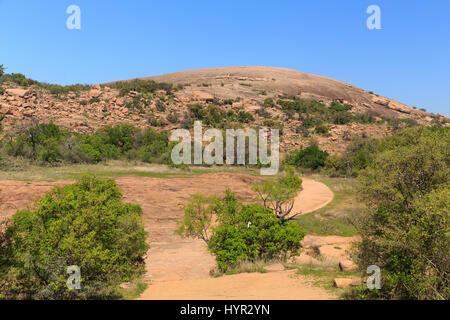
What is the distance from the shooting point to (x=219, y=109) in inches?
2562

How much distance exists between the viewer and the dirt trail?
31.8 ft

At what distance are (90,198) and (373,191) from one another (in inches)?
337

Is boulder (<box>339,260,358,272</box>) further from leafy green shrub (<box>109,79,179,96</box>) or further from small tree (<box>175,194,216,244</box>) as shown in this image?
leafy green shrub (<box>109,79,179,96</box>)

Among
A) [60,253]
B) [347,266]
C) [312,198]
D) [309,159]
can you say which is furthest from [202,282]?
[309,159]

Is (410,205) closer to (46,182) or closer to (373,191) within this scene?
(373,191)

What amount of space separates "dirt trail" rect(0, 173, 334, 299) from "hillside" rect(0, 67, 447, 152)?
2637 cm

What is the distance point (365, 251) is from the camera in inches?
361

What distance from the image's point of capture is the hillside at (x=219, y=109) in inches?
2142

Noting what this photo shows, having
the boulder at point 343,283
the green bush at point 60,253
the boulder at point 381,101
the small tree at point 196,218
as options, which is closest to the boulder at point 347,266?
the boulder at point 343,283

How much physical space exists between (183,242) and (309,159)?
1286 inches

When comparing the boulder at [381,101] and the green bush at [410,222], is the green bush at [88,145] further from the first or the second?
the boulder at [381,101]

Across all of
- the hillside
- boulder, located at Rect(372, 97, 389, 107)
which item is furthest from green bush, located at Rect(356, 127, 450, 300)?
boulder, located at Rect(372, 97, 389, 107)

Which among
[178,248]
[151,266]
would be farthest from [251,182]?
[151,266]
